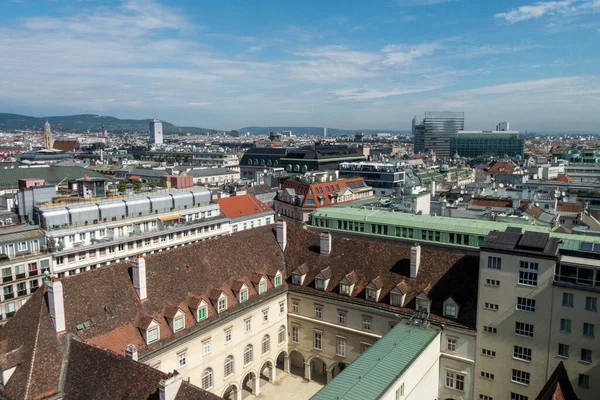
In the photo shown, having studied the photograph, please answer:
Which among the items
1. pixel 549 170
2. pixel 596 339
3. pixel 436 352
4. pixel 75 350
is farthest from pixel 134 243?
pixel 549 170

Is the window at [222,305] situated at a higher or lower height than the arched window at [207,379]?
higher

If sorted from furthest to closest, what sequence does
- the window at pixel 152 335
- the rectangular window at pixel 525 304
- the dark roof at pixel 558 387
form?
the rectangular window at pixel 525 304
the window at pixel 152 335
the dark roof at pixel 558 387

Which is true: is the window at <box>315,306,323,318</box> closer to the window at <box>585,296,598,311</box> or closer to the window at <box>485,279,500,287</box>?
the window at <box>485,279,500,287</box>

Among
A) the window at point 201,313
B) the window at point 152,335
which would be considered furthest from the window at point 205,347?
the window at point 152,335

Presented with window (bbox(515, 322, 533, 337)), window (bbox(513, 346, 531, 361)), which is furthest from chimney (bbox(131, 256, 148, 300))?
window (bbox(513, 346, 531, 361))

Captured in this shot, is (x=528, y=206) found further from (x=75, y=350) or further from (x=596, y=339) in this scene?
(x=75, y=350)

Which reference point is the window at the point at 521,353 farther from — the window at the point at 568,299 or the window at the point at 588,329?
the window at the point at 568,299

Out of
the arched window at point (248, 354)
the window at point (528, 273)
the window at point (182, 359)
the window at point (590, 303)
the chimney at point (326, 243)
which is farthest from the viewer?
the chimney at point (326, 243)
